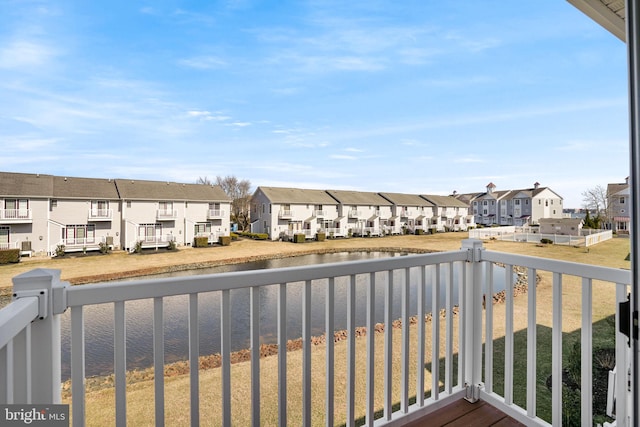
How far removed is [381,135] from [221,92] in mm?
2599

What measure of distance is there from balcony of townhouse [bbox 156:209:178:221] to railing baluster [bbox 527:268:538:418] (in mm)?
5059

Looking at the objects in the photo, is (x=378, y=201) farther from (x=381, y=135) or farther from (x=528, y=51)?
(x=528, y=51)

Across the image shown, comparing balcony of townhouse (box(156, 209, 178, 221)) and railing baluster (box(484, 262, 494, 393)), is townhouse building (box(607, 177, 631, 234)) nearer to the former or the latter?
railing baluster (box(484, 262, 494, 393))

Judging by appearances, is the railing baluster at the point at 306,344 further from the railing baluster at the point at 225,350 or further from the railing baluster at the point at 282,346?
the railing baluster at the point at 225,350

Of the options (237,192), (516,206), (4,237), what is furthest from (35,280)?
(516,206)

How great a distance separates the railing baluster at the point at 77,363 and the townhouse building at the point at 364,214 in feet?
21.2

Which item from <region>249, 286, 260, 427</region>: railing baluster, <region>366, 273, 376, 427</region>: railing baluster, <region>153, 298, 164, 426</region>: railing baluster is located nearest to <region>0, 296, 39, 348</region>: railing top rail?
<region>153, 298, 164, 426</region>: railing baluster

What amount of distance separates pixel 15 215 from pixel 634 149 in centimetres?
392

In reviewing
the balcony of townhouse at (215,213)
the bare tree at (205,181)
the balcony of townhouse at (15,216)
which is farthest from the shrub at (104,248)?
the bare tree at (205,181)

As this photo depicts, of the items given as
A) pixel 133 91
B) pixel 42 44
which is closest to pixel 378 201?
pixel 133 91

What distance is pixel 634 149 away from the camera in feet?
2.35

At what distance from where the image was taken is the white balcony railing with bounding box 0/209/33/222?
8.55 feet

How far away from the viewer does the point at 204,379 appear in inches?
73.2

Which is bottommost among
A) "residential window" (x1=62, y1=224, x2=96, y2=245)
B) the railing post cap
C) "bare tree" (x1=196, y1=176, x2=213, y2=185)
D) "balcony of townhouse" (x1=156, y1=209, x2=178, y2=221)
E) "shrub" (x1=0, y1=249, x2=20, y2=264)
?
"shrub" (x1=0, y1=249, x2=20, y2=264)
